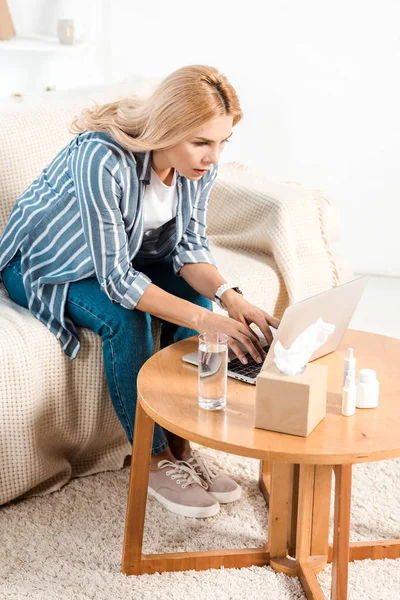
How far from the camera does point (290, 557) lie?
1621mm

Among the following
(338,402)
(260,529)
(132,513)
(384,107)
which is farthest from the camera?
(384,107)

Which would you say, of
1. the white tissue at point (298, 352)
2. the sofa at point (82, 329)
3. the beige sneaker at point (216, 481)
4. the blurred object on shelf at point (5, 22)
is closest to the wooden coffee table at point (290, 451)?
the white tissue at point (298, 352)

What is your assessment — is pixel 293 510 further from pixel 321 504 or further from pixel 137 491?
pixel 137 491

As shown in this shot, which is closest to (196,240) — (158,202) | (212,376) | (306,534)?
(158,202)

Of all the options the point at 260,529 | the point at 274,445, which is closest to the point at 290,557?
the point at 260,529

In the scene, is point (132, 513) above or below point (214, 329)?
below

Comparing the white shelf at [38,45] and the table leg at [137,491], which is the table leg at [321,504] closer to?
the table leg at [137,491]

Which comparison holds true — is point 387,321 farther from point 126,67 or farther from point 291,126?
point 126,67

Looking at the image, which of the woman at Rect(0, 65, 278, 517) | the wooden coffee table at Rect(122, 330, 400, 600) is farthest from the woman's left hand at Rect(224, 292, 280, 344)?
the wooden coffee table at Rect(122, 330, 400, 600)

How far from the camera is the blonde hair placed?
65.0 inches

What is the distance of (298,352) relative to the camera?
134 cm

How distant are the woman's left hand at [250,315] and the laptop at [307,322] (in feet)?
0.05

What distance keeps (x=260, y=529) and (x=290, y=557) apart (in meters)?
0.12

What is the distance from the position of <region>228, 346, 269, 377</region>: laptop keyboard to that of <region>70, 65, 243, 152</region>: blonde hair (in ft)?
1.45
